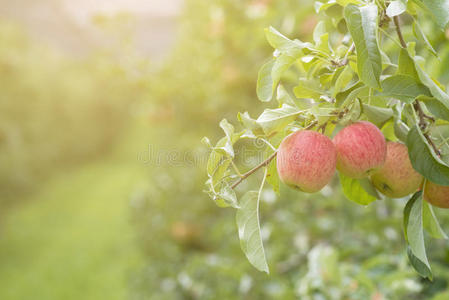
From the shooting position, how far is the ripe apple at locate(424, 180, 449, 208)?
0.49 meters

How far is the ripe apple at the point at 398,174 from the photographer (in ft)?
1.63

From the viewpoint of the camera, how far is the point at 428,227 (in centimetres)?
57

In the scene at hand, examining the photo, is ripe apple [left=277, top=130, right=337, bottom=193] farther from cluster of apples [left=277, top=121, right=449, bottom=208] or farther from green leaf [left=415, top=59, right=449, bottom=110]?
green leaf [left=415, top=59, right=449, bottom=110]

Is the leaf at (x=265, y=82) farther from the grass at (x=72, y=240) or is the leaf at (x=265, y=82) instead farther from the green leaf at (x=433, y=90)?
the grass at (x=72, y=240)

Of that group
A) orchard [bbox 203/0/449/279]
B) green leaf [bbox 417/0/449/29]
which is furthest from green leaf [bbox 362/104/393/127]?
green leaf [bbox 417/0/449/29]

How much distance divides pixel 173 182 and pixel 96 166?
15.5 feet

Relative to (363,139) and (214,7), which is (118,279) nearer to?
(214,7)

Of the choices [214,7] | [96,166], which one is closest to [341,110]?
[214,7]

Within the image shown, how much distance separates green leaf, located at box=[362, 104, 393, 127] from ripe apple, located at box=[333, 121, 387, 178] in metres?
0.01

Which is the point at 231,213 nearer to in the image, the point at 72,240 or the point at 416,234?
the point at 416,234

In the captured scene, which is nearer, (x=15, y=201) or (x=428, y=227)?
(x=428, y=227)

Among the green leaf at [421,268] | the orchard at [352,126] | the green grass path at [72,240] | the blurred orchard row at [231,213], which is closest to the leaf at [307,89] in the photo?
the orchard at [352,126]

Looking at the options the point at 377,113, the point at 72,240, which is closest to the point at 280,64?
the point at 377,113

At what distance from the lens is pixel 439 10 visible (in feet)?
1.40
